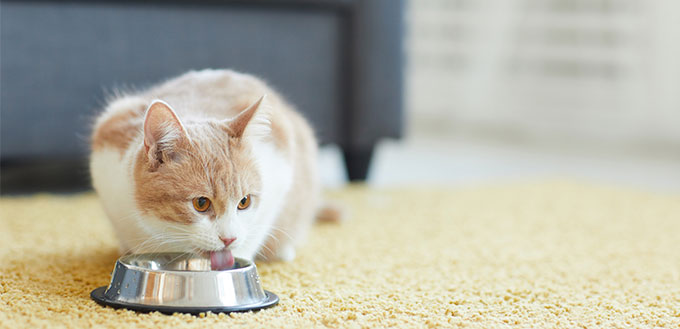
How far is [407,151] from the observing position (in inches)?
153

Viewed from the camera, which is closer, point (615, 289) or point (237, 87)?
point (615, 289)

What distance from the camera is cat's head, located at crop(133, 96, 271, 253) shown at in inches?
43.0

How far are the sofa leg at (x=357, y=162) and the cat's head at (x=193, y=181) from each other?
1.32 meters

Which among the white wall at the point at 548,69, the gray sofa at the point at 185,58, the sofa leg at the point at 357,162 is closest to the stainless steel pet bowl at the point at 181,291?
the gray sofa at the point at 185,58

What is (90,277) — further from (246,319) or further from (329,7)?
(329,7)

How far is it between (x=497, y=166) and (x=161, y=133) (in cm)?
227

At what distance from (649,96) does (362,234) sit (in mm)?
2181

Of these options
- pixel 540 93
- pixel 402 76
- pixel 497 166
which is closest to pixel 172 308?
pixel 402 76

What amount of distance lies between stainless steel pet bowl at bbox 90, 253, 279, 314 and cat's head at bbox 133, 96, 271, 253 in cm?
9

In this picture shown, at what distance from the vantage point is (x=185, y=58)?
2109 millimetres

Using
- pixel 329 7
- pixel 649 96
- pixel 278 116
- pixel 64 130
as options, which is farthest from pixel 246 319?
pixel 649 96

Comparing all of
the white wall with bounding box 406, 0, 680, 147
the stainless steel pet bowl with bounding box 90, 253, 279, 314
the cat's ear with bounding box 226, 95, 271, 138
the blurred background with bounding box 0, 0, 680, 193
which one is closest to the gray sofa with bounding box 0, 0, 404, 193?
the blurred background with bounding box 0, 0, 680, 193

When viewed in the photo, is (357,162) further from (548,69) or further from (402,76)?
(548,69)

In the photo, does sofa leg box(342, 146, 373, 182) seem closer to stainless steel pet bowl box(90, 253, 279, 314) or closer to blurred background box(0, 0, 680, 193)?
blurred background box(0, 0, 680, 193)
